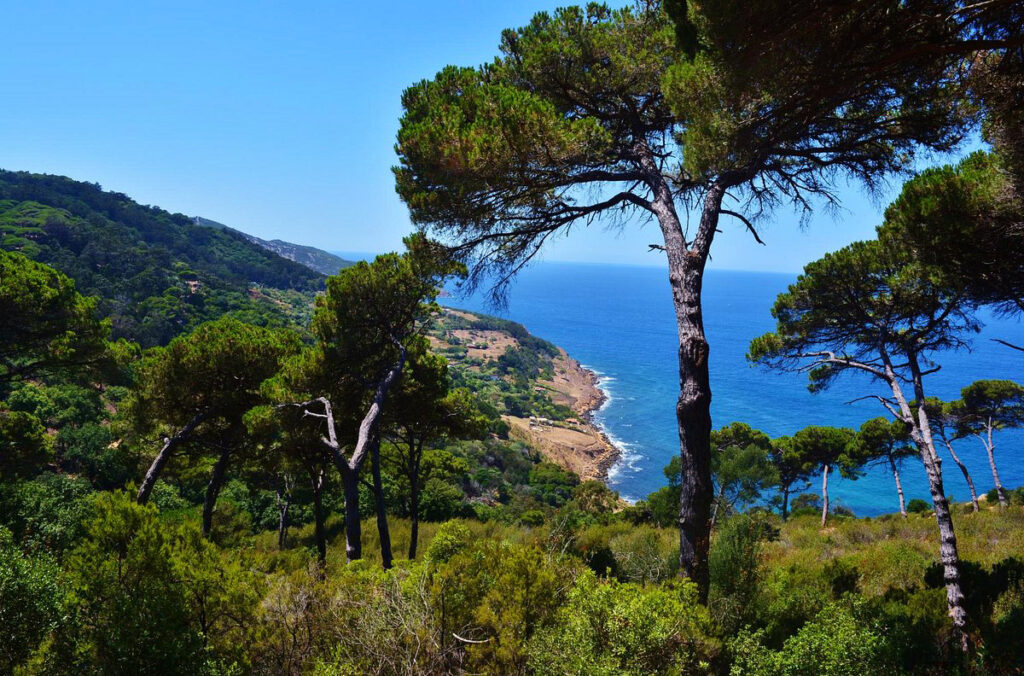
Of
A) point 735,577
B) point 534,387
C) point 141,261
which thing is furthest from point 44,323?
point 141,261

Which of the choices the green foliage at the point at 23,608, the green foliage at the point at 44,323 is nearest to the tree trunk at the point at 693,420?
the green foliage at the point at 23,608

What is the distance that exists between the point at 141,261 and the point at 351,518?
71.3m

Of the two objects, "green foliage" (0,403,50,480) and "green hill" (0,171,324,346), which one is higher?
"green hill" (0,171,324,346)

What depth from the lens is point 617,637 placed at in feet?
8.73

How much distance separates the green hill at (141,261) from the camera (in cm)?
4794

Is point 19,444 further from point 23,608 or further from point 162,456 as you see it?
point 23,608

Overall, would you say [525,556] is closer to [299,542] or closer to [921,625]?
[921,625]

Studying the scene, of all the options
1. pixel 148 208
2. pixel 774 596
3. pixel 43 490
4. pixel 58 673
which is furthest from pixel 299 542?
pixel 148 208

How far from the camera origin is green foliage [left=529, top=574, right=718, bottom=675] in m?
2.59

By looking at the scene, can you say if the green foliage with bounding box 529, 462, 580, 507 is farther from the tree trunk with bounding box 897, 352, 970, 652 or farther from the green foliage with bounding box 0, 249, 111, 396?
the tree trunk with bounding box 897, 352, 970, 652

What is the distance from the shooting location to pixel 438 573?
11.9ft

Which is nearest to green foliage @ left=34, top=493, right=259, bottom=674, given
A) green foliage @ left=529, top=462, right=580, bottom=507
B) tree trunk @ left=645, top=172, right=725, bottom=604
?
tree trunk @ left=645, top=172, right=725, bottom=604

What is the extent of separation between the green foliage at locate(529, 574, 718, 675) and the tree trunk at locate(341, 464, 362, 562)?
3.79m

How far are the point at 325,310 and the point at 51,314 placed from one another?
5.41 meters
